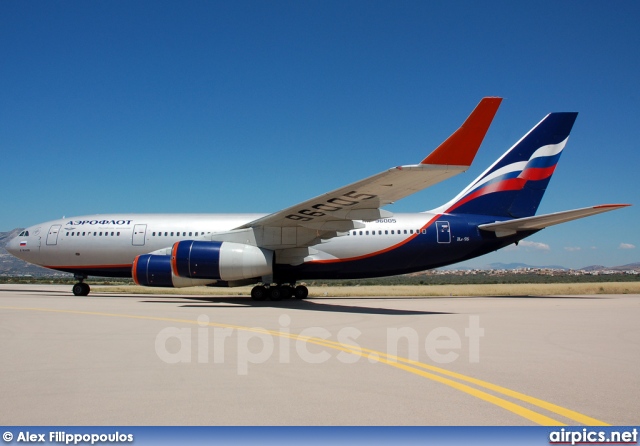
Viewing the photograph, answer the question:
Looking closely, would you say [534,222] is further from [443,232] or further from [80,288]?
[80,288]

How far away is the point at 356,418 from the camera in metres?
3.80

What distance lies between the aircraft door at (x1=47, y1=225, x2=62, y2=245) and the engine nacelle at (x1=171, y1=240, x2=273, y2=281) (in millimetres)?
8119

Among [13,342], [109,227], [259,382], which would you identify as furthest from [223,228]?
[259,382]

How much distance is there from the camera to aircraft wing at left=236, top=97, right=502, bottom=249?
1061 cm

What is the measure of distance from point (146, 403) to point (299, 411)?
52.4 inches

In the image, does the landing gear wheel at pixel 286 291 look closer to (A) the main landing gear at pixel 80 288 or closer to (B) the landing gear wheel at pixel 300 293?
(B) the landing gear wheel at pixel 300 293

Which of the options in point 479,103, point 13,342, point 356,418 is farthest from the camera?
point 479,103

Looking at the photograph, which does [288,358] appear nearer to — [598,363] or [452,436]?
[452,436]

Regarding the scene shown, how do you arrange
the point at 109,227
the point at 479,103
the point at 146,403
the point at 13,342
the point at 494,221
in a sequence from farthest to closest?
1. the point at 109,227
2. the point at 494,221
3. the point at 479,103
4. the point at 13,342
5. the point at 146,403

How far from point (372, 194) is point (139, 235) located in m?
10.7

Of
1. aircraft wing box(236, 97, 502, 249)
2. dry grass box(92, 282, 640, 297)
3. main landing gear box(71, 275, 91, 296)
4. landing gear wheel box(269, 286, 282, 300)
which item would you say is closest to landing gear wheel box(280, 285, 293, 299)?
landing gear wheel box(269, 286, 282, 300)

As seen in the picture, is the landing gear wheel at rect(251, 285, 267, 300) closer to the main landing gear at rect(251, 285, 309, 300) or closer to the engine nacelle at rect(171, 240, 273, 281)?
the main landing gear at rect(251, 285, 309, 300)

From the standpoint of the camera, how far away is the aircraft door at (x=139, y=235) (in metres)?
19.0

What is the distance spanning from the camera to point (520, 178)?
1862 centimetres
